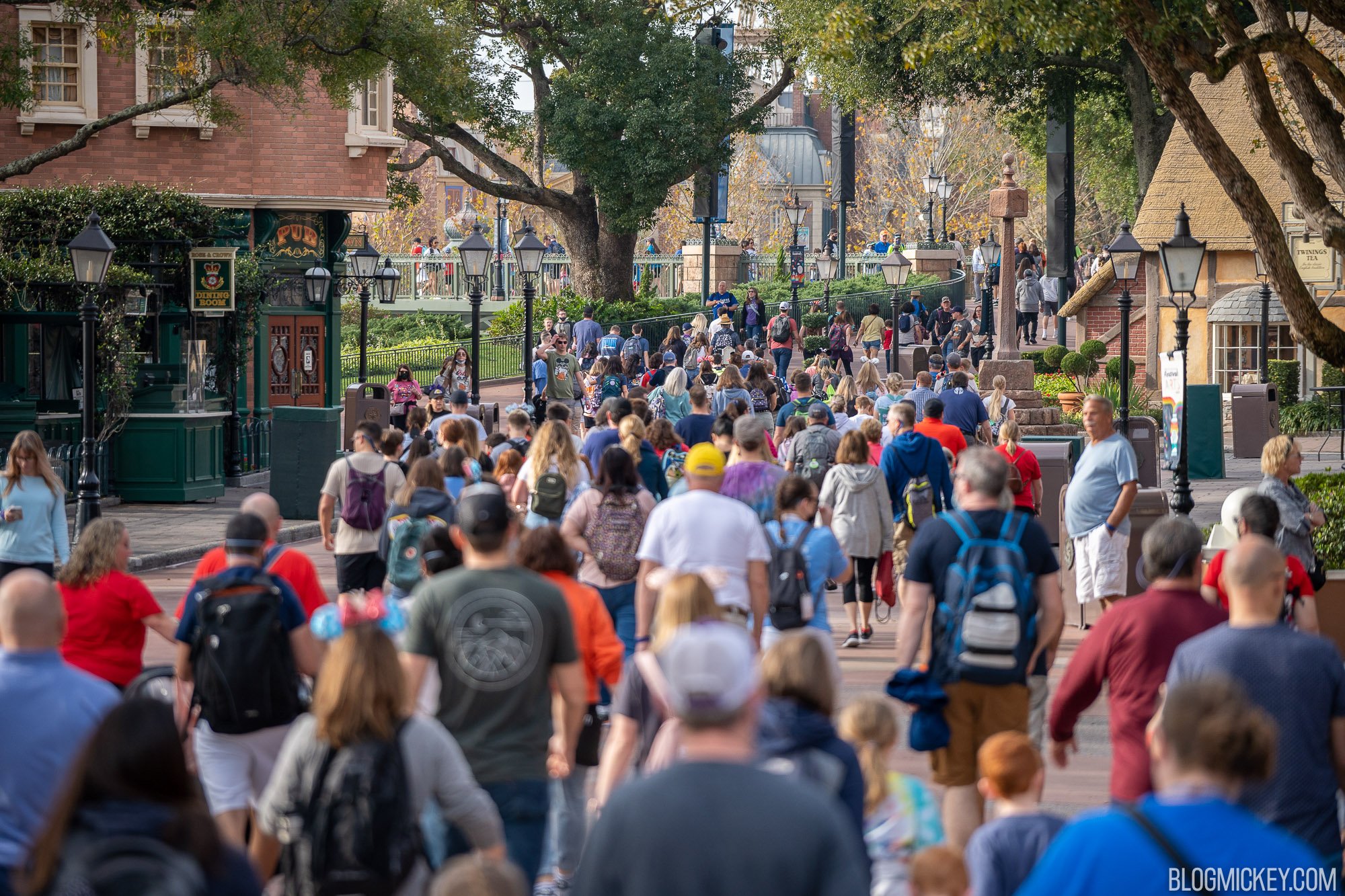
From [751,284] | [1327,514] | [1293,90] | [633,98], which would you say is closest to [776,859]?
[1327,514]

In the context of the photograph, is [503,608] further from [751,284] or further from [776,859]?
[751,284]

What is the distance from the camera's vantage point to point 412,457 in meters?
12.3

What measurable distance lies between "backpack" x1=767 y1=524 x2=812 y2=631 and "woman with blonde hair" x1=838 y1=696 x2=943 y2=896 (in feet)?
10.5

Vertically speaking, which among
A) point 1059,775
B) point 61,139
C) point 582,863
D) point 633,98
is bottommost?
point 1059,775

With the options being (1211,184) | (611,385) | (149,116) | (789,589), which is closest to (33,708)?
(789,589)

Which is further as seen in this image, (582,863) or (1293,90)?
(1293,90)

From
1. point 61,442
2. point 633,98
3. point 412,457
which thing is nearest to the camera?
point 412,457

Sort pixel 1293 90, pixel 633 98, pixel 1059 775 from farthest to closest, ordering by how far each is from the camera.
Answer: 1. pixel 633 98
2. pixel 1293 90
3. pixel 1059 775

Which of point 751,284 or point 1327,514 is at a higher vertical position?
point 751,284

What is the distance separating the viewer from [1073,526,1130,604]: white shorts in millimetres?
11969

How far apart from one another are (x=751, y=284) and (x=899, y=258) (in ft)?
52.4

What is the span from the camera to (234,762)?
636cm

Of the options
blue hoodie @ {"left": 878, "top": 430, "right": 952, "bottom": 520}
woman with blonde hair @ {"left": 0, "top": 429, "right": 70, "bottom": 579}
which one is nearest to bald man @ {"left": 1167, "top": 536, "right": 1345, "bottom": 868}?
blue hoodie @ {"left": 878, "top": 430, "right": 952, "bottom": 520}

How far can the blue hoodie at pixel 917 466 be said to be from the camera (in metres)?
12.7
